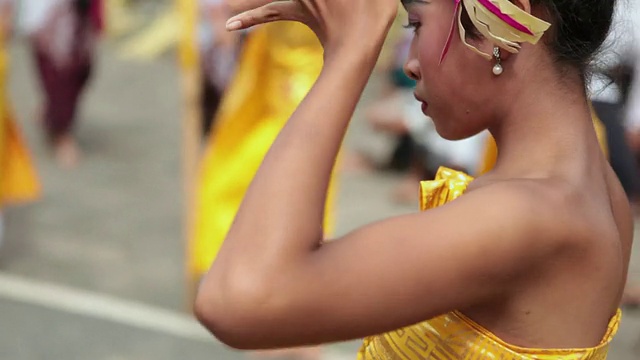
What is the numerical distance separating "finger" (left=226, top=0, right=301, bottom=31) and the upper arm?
273 millimetres

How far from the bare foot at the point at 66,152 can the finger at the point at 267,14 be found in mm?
5017

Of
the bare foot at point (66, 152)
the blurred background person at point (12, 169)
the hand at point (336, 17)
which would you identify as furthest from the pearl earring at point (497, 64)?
the bare foot at point (66, 152)

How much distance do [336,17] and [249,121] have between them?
2556 mm

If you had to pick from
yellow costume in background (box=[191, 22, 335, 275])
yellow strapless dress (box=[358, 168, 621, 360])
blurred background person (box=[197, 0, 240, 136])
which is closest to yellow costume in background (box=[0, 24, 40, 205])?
blurred background person (box=[197, 0, 240, 136])

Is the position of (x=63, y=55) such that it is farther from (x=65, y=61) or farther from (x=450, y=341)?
(x=450, y=341)

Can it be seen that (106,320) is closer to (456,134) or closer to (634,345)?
(634,345)

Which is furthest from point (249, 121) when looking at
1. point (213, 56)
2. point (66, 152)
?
point (66, 152)

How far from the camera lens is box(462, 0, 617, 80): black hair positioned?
1.18 metres

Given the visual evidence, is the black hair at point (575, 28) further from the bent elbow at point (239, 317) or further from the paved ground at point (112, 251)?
the paved ground at point (112, 251)

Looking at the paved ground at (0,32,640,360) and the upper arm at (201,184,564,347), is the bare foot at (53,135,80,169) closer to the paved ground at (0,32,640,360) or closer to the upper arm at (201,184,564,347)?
the paved ground at (0,32,640,360)

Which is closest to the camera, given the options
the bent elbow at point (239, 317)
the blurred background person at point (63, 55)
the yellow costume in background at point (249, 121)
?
the bent elbow at point (239, 317)

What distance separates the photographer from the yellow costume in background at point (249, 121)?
3508 millimetres

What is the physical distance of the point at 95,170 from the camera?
19.5 feet

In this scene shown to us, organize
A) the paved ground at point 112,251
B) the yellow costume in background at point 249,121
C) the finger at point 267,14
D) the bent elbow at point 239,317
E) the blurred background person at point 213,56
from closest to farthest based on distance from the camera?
the bent elbow at point 239,317 → the finger at point 267,14 → the yellow costume in background at point 249,121 → the paved ground at point 112,251 → the blurred background person at point 213,56
